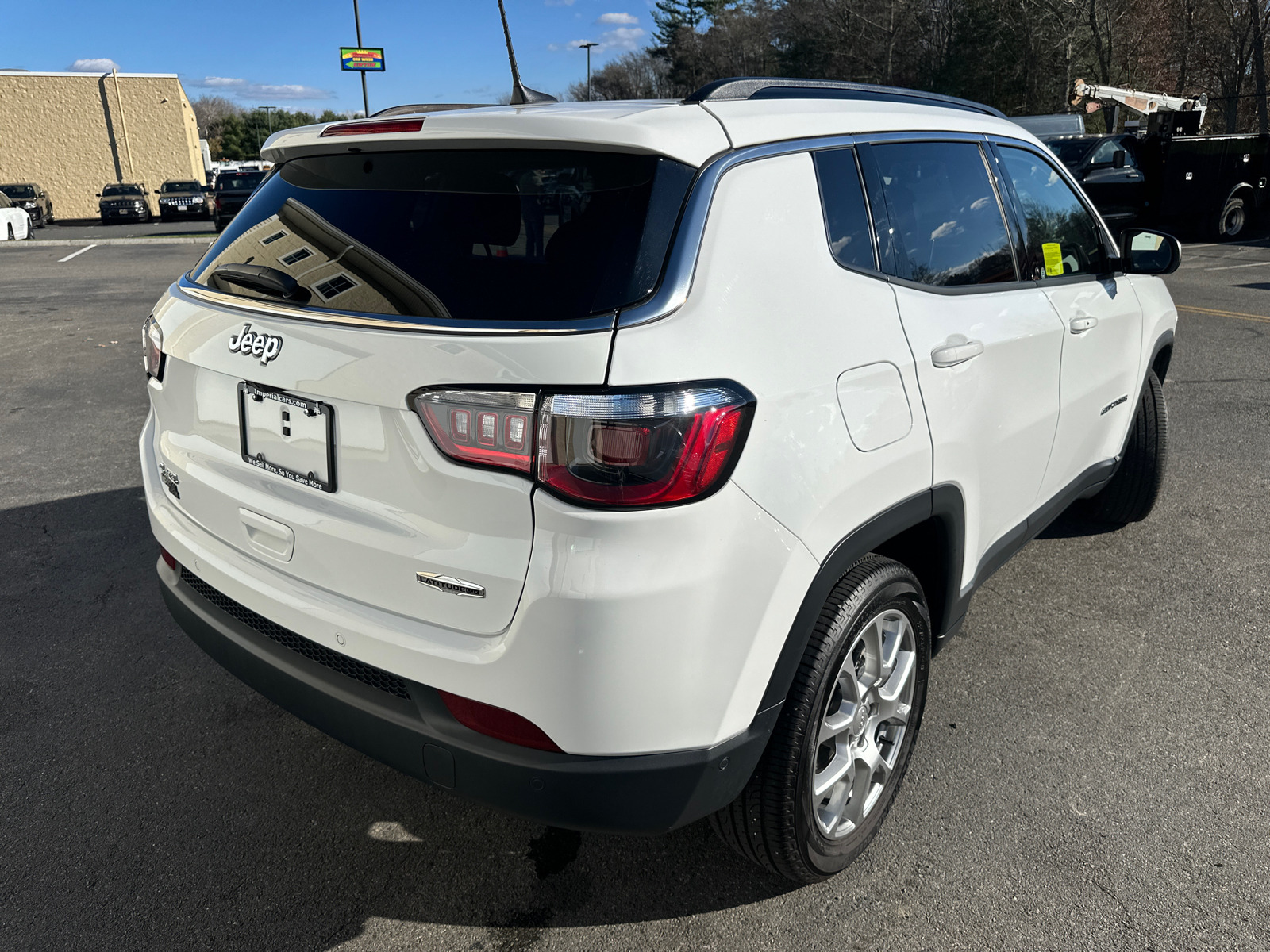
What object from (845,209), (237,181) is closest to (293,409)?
(845,209)

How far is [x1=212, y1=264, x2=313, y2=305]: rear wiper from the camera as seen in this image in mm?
2109

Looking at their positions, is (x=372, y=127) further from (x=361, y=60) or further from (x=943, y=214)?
(x=361, y=60)

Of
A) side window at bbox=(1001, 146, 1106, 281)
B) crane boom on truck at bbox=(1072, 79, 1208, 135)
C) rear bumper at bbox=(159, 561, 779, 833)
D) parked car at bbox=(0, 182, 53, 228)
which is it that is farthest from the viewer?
parked car at bbox=(0, 182, 53, 228)

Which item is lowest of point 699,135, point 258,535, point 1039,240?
point 258,535

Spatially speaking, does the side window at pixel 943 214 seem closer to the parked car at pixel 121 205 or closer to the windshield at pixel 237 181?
the windshield at pixel 237 181

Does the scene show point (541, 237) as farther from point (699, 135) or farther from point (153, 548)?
point (153, 548)

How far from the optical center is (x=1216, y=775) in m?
2.73

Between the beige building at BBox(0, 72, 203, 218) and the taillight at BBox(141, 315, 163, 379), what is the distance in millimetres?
52572

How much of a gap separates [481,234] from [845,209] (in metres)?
0.87

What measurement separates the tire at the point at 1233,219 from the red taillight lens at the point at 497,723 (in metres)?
20.6

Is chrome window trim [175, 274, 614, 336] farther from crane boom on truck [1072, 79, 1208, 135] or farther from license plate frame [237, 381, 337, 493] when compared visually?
crane boom on truck [1072, 79, 1208, 135]

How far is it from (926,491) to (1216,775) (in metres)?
1.36

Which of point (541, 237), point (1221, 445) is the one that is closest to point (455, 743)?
point (541, 237)

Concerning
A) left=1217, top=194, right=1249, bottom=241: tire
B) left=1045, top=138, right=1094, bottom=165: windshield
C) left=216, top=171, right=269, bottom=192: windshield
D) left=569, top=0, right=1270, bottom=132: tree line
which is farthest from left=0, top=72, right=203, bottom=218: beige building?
left=1217, top=194, right=1249, bottom=241: tire
